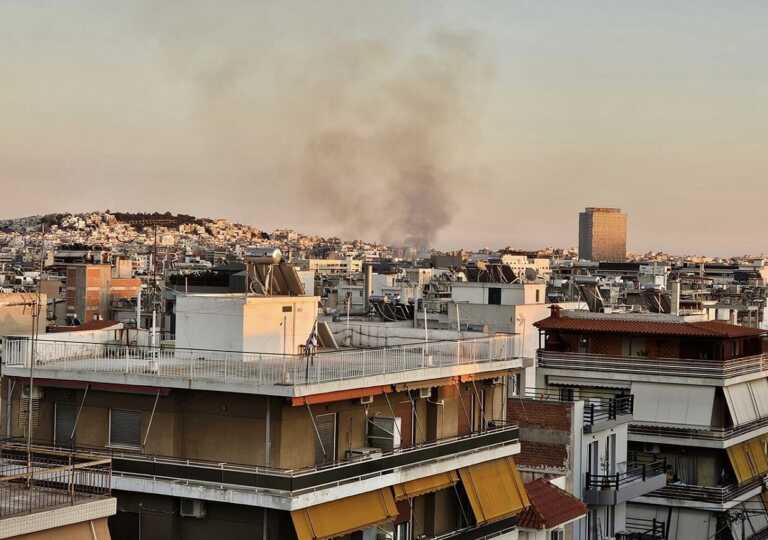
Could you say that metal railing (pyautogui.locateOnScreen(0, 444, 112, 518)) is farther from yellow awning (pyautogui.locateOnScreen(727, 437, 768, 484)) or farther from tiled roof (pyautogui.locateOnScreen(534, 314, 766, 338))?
yellow awning (pyautogui.locateOnScreen(727, 437, 768, 484))

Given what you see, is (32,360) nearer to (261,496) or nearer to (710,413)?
(261,496)

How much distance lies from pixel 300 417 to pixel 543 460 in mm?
11216

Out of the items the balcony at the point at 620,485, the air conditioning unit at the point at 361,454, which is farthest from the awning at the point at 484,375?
the balcony at the point at 620,485

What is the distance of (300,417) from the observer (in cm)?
1781

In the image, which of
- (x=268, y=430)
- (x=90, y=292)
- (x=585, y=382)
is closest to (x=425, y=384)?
(x=268, y=430)

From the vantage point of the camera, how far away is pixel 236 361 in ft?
62.7

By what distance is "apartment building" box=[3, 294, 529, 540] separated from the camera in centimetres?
1733

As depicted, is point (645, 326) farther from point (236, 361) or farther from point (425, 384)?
point (236, 361)

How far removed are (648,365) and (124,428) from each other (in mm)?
19714

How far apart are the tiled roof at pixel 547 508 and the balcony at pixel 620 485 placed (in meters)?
3.02

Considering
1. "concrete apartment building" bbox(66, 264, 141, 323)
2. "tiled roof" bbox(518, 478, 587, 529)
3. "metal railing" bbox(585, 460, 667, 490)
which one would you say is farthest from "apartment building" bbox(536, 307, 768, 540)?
"concrete apartment building" bbox(66, 264, 141, 323)

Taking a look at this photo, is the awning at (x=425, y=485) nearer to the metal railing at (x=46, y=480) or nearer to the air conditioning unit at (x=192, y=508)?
the air conditioning unit at (x=192, y=508)

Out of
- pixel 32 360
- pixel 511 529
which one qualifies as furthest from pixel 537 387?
pixel 32 360

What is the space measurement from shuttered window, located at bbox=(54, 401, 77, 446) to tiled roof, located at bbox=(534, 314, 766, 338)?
19.4 meters
